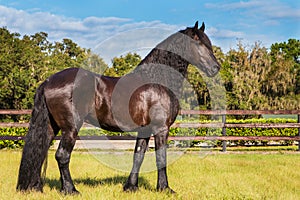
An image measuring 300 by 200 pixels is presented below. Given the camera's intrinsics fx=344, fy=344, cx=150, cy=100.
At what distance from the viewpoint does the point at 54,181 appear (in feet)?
19.6

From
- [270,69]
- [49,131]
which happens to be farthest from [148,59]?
[270,69]

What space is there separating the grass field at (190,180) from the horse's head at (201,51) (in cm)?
186

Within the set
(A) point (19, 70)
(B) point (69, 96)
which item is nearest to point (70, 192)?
(B) point (69, 96)

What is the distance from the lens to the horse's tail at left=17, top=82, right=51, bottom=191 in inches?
183

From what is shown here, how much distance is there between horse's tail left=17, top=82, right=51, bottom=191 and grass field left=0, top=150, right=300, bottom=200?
0.19 m

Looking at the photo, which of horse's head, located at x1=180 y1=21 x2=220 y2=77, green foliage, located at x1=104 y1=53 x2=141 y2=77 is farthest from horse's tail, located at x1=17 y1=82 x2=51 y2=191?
green foliage, located at x1=104 y1=53 x2=141 y2=77

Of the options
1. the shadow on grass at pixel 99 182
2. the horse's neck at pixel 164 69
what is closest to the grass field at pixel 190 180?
the shadow on grass at pixel 99 182

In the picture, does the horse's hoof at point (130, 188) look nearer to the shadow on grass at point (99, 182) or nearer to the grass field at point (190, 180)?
the grass field at point (190, 180)

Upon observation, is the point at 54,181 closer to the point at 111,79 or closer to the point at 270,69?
the point at 111,79

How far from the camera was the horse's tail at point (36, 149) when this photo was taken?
15.3 ft

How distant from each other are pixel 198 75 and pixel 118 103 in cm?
2026

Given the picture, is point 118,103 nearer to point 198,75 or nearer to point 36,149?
point 36,149

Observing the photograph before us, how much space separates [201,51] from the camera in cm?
505

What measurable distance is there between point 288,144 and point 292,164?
243 inches
